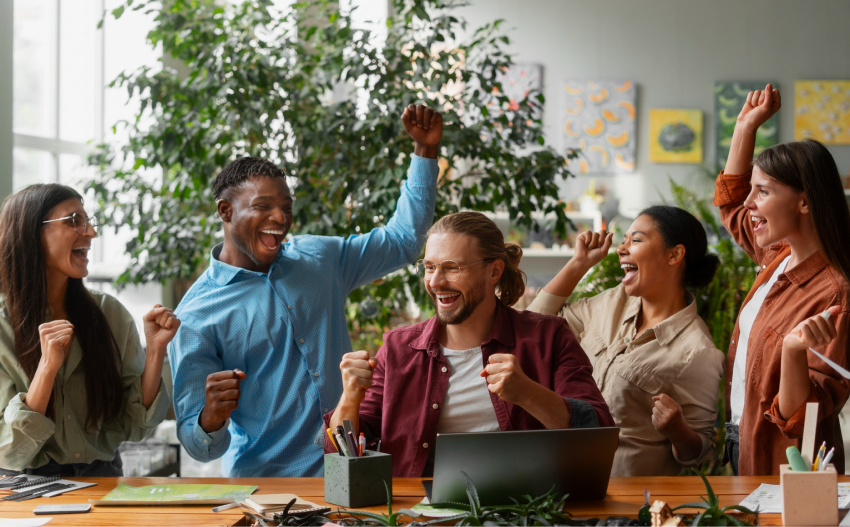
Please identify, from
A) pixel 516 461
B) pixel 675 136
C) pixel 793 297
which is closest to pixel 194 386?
pixel 516 461

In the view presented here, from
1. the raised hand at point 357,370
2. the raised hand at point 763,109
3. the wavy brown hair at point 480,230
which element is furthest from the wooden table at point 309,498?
the raised hand at point 763,109

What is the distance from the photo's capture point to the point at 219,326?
6.86ft

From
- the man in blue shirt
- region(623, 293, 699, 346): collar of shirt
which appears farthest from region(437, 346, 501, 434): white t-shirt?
region(623, 293, 699, 346): collar of shirt

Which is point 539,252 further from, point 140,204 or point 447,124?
point 140,204

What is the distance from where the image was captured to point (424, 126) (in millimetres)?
2363

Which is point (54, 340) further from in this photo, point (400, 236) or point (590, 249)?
point (590, 249)

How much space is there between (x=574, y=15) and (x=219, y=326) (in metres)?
5.61

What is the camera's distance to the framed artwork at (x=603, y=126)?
21.6 ft

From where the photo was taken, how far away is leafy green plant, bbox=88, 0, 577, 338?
319 centimetres

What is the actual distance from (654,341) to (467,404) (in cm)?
68

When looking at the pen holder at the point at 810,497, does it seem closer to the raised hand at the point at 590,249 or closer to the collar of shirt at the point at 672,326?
the collar of shirt at the point at 672,326

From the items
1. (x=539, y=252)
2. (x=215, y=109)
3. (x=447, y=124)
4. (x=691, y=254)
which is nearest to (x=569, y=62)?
(x=539, y=252)

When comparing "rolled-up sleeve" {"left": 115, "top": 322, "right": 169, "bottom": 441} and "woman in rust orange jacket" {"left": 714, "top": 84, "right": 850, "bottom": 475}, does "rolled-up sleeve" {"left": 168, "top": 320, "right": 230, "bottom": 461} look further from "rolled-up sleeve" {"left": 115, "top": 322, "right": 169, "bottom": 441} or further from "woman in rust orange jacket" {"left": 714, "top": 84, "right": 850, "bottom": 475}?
"woman in rust orange jacket" {"left": 714, "top": 84, "right": 850, "bottom": 475}

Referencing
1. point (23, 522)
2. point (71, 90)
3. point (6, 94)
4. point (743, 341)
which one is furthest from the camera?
point (71, 90)
